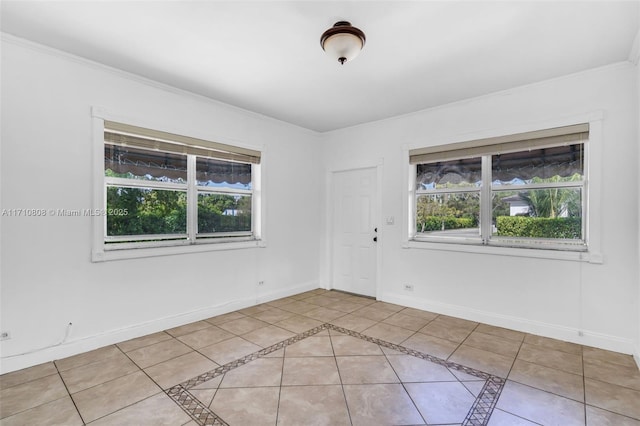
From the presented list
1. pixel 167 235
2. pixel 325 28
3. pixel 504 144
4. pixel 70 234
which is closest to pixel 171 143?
pixel 167 235

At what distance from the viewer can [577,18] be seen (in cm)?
231

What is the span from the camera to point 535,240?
3535 mm

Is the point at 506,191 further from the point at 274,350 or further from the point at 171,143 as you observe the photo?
the point at 171,143

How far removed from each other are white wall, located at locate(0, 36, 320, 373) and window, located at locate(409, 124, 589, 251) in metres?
2.90

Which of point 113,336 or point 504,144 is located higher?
point 504,144

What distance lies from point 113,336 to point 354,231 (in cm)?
344

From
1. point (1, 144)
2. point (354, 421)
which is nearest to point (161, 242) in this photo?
point (1, 144)

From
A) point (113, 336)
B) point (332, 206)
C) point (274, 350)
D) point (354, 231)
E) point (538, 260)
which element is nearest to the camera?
point (274, 350)

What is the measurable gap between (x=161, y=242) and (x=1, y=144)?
157 cm

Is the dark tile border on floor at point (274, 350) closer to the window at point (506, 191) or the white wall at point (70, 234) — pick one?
the white wall at point (70, 234)

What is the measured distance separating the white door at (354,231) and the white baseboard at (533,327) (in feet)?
2.57

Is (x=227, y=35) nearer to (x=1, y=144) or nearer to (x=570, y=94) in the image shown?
(x=1, y=144)

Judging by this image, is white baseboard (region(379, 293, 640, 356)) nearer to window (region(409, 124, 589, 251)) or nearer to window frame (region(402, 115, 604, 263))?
window frame (region(402, 115, 604, 263))

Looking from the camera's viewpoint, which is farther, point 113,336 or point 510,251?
point 510,251
